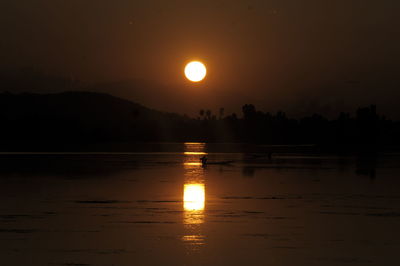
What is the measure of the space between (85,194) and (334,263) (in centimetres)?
2042

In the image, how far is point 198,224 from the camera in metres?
23.1

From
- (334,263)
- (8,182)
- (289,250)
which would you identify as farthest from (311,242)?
(8,182)

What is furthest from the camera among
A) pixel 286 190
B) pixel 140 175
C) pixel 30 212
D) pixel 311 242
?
pixel 140 175

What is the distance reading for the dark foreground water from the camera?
17.5 metres

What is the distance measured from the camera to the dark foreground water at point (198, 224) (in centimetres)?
1753

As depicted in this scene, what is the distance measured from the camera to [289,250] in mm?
18297

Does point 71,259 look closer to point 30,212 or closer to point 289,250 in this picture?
point 289,250

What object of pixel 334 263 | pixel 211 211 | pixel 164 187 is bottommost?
pixel 334 263

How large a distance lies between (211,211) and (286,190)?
11413mm

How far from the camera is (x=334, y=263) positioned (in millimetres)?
16703

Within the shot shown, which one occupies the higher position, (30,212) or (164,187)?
(164,187)

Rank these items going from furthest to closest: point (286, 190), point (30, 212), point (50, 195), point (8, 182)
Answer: point (8, 182)
point (286, 190)
point (50, 195)
point (30, 212)

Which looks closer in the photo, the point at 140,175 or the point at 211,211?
the point at 211,211

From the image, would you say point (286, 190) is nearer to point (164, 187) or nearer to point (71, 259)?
point (164, 187)
